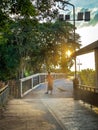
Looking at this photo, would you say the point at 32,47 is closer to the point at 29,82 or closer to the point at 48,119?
the point at 29,82

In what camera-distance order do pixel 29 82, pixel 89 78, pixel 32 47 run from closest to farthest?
pixel 89 78 < pixel 29 82 < pixel 32 47

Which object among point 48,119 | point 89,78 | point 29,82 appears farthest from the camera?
point 29,82

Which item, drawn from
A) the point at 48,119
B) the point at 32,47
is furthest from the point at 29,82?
the point at 48,119

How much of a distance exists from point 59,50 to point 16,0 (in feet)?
113

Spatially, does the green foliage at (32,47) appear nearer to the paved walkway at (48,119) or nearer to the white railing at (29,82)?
the white railing at (29,82)

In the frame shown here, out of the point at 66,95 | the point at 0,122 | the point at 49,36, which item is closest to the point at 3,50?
the point at 49,36

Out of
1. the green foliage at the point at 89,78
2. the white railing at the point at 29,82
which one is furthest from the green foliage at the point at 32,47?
the green foliage at the point at 89,78

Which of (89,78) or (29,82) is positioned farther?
(29,82)

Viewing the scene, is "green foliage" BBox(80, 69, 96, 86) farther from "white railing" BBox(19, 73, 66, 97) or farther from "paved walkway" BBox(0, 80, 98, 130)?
"white railing" BBox(19, 73, 66, 97)

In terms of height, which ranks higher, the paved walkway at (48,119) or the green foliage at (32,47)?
the green foliage at (32,47)

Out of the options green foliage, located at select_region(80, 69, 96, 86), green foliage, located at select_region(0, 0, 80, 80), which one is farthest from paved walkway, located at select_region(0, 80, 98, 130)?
green foliage, located at select_region(0, 0, 80, 80)

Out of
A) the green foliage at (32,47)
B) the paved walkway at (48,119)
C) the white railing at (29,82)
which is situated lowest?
the paved walkway at (48,119)

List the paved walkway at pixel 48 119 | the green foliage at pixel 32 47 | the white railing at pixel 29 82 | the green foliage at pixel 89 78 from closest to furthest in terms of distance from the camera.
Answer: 1. the paved walkway at pixel 48 119
2. the green foliage at pixel 89 78
3. the white railing at pixel 29 82
4. the green foliage at pixel 32 47

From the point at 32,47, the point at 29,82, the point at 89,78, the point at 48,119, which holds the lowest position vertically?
the point at 48,119
